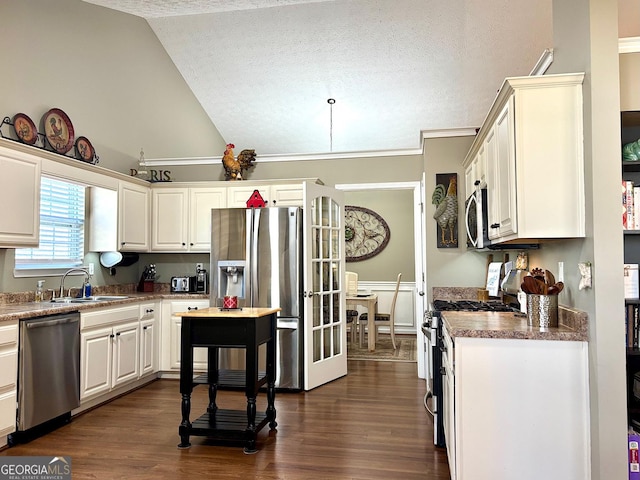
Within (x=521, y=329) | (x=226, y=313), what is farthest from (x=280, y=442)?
(x=521, y=329)

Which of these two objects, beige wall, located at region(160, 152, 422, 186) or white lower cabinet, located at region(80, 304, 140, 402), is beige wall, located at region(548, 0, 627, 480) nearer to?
beige wall, located at region(160, 152, 422, 186)

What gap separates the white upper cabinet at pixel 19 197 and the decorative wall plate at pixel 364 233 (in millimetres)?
5174

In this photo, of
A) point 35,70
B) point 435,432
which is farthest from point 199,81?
point 435,432

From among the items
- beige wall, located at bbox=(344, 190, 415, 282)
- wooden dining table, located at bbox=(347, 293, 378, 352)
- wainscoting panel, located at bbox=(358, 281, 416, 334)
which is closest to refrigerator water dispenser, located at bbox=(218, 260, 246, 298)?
wooden dining table, located at bbox=(347, 293, 378, 352)

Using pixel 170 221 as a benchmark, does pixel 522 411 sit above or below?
below

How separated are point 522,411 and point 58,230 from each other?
4115 millimetres

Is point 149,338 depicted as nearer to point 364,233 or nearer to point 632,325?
point 632,325

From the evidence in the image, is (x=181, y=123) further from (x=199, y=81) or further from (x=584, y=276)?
(x=584, y=276)

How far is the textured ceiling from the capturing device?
466 centimetres

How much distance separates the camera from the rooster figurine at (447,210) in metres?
4.15

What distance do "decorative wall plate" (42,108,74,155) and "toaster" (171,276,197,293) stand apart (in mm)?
1760

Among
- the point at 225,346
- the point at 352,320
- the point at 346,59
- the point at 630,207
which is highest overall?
the point at 346,59

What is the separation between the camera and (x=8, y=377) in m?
2.89

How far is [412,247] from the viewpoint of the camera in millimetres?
7879
